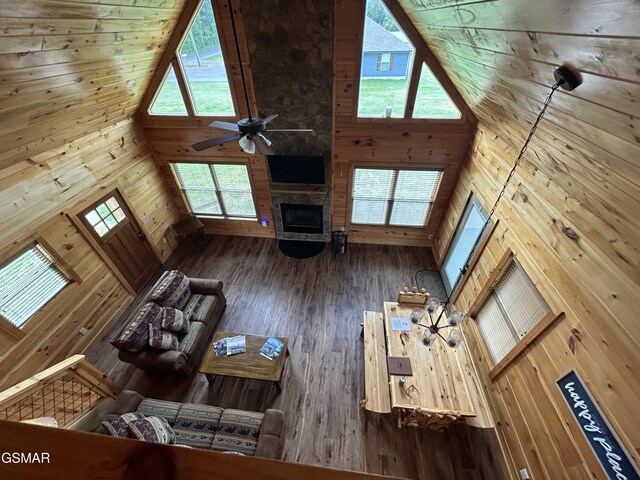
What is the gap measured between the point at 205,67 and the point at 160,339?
4.22 meters

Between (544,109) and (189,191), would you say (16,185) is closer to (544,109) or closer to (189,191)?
(189,191)

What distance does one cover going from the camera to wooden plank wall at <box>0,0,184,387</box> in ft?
8.09

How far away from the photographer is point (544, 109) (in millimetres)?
2148

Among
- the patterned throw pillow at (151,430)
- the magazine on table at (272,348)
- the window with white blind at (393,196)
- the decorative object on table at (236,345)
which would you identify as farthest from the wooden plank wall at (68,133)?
the window with white blind at (393,196)

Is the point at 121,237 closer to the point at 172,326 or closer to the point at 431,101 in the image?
the point at 172,326

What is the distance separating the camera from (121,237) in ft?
15.8

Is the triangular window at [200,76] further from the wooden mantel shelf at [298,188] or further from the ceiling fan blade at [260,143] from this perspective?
the ceiling fan blade at [260,143]

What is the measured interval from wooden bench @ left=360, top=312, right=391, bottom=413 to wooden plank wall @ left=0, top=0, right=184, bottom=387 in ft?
14.0

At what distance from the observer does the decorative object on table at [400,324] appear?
3770mm

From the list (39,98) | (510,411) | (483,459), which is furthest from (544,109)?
(39,98)

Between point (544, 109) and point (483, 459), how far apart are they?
3.73 meters

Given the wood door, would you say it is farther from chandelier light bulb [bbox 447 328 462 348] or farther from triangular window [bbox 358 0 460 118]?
chandelier light bulb [bbox 447 328 462 348]

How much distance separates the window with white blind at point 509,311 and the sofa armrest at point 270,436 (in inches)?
109

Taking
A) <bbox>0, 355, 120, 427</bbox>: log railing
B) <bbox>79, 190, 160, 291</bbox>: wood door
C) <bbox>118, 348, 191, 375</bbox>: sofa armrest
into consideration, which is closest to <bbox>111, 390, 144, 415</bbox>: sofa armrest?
<bbox>0, 355, 120, 427</bbox>: log railing
